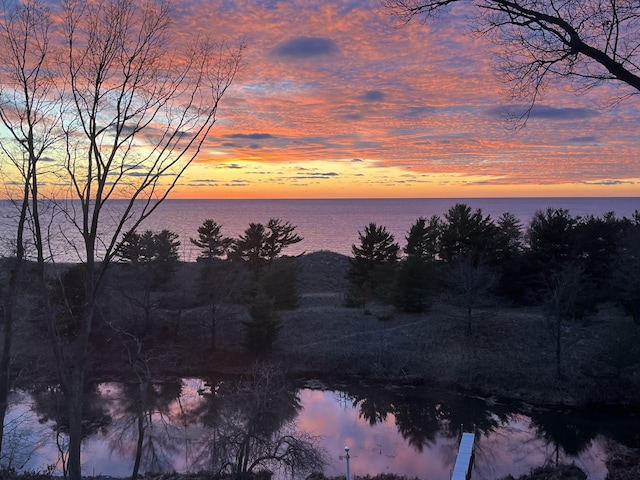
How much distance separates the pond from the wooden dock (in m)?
1.12

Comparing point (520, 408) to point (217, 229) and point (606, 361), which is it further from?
point (217, 229)

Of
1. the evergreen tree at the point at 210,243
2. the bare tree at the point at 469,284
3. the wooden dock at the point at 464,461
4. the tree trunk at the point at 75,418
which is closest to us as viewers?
the tree trunk at the point at 75,418

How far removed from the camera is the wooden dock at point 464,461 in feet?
48.3

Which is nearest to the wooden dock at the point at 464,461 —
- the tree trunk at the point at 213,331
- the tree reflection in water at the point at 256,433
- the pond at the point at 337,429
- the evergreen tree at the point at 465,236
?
the pond at the point at 337,429

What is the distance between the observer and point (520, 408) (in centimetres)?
2262

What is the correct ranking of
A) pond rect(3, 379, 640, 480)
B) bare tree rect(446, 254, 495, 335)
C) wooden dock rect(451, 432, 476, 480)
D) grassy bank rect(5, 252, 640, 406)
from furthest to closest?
bare tree rect(446, 254, 495, 335)
grassy bank rect(5, 252, 640, 406)
pond rect(3, 379, 640, 480)
wooden dock rect(451, 432, 476, 480)

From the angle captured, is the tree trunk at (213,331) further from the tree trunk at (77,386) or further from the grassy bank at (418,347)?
the tree trunk at (77,386)

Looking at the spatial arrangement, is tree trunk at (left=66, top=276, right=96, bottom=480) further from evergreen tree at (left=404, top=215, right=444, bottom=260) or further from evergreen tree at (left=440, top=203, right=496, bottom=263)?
evergreen tree at (left=404, top=215, right=444, bottom=260)

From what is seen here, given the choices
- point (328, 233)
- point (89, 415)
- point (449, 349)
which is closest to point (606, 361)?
point (449, 349)

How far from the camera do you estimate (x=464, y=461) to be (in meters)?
15.5

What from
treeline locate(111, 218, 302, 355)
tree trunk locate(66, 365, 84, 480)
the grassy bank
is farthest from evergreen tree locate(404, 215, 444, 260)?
tree trunk locate(66, 365, 84, 480)

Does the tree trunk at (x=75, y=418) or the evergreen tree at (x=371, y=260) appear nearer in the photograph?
the tree trunk at (x=75, y=418)

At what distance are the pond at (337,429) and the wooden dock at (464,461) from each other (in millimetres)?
1117

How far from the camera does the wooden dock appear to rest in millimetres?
14734
